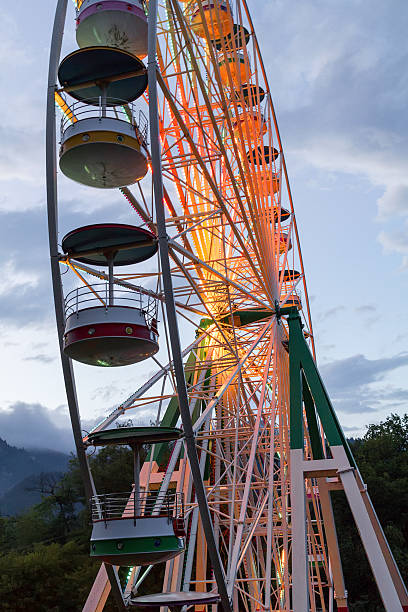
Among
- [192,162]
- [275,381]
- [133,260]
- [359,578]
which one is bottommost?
[359,578]

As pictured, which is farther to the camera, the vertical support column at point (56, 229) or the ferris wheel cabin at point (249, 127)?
the ferris wheel cabin at point (249, 127)

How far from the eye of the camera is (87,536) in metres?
42.8

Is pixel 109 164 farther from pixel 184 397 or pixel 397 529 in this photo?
pixel 397 529

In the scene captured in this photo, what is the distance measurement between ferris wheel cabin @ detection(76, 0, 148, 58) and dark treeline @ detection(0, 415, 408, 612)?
26.4m

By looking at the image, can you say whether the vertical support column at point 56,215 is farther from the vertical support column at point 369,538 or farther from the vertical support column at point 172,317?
the vertical support column at point 369,538

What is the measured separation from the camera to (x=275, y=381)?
20.3 m

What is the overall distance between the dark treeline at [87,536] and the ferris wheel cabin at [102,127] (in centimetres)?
2499

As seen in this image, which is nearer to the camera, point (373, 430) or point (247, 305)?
point (247, 305)

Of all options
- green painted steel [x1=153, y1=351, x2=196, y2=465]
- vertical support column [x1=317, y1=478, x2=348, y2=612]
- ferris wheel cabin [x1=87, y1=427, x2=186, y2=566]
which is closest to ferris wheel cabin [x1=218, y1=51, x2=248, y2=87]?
green painted steel [x1=153, y1=351, x2=196, y2=465]

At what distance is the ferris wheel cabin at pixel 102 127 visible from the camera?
44.3 ft

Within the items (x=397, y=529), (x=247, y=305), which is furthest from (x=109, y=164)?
(x=397, y=529)

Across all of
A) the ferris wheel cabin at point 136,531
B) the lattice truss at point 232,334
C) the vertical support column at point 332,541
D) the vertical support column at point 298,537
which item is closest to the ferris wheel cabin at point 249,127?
the lattice truss at point 232,334

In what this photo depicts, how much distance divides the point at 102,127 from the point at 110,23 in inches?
130

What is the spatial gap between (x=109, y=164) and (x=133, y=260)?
2215mm
